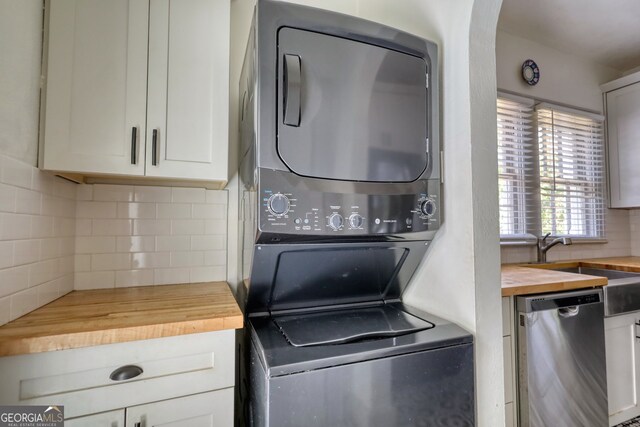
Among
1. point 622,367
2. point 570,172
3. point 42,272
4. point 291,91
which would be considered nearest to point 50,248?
point 42,272

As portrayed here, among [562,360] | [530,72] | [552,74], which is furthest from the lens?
[552,74]

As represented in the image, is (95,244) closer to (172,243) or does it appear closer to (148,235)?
(148,235)

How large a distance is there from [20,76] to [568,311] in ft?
8.36

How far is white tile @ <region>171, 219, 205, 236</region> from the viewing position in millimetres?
1525

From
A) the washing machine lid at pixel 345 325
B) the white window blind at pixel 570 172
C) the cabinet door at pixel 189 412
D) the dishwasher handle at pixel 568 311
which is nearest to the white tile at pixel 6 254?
the cabinet door at pixel 189 412

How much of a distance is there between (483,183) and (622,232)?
315cm

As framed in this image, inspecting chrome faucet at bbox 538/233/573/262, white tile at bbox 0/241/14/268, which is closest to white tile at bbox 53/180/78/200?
white tile at bbox 0/241/14/268

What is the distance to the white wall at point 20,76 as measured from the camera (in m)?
0.91

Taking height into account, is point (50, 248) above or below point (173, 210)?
below

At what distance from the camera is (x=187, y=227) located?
1546mm

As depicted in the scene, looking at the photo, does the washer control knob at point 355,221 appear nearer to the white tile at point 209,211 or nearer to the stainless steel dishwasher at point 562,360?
the white tile at point 209,211

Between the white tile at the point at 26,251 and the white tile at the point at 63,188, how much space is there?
24 cm

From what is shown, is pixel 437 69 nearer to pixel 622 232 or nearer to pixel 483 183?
pixel 483 183

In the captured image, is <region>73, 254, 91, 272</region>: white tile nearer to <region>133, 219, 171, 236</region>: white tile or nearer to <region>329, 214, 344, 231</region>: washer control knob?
<region>133, 219, 171, 236</region>: white tile
